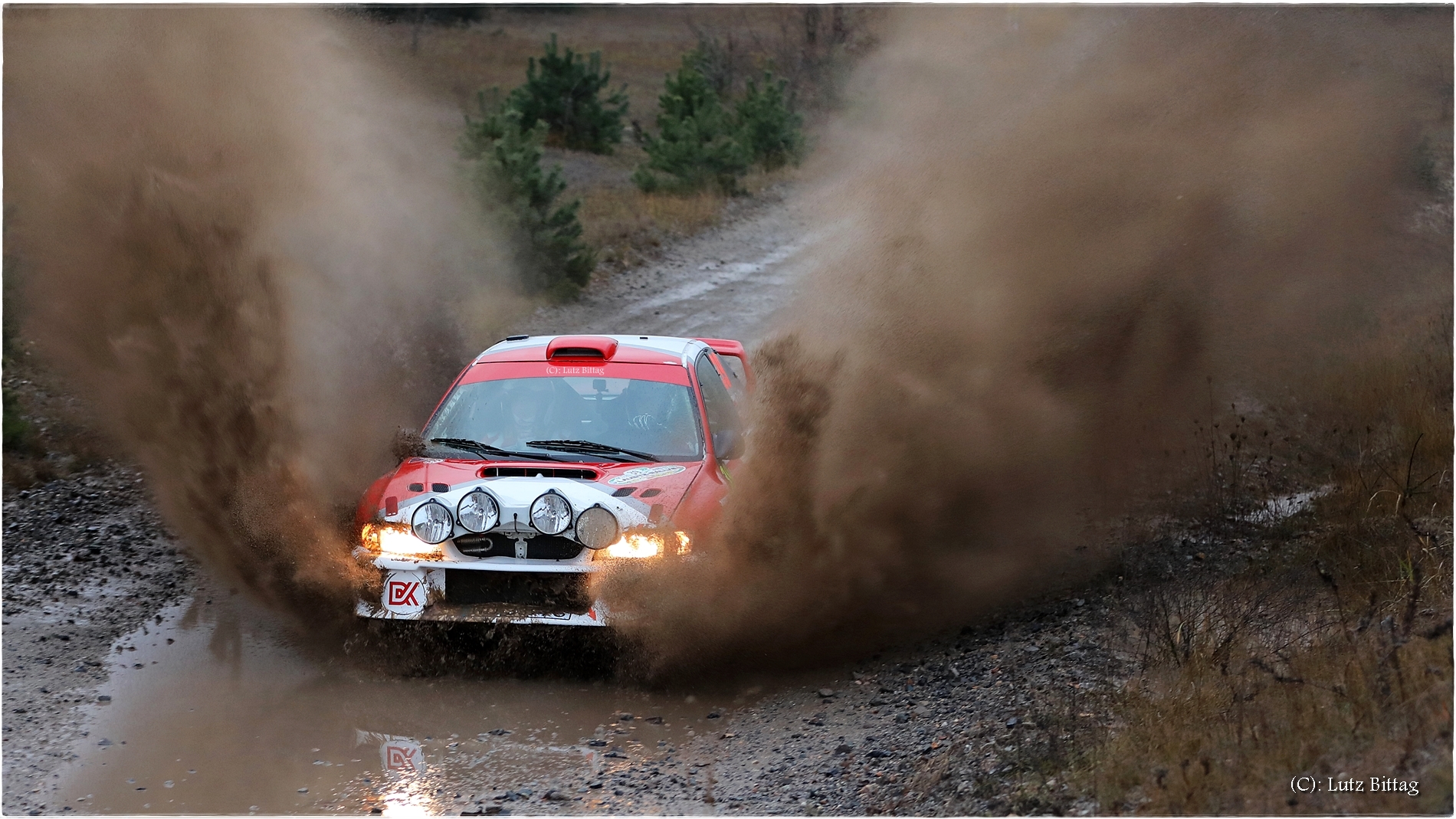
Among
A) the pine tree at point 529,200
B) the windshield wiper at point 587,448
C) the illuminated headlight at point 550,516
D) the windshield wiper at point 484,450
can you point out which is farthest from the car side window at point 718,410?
the pine tree at point 529,200

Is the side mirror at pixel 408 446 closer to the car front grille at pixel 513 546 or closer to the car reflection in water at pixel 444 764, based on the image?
the car front grille at pixel 513 546

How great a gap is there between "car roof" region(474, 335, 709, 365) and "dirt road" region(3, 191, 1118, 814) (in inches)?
84.1

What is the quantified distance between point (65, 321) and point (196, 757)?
647 cm

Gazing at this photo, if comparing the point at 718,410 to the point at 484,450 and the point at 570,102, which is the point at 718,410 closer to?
the point at 484,450

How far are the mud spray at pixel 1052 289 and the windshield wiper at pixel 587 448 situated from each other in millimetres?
610

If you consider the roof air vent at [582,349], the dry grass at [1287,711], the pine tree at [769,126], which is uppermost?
the pine tree at [769,126]

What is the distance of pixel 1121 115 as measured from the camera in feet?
38.4

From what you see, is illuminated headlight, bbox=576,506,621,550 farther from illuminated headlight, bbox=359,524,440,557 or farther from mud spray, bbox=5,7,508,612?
mud spray, bbox=5,7,508,612

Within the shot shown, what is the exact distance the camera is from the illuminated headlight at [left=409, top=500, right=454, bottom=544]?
6.21 meters

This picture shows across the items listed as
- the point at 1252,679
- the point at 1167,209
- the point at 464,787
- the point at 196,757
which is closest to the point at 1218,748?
the point at 1252,679

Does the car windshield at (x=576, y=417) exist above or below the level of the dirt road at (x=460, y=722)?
above

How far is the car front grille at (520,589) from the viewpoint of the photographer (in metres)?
6.10

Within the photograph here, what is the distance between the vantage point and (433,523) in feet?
20.4

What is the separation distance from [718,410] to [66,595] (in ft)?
14.1
